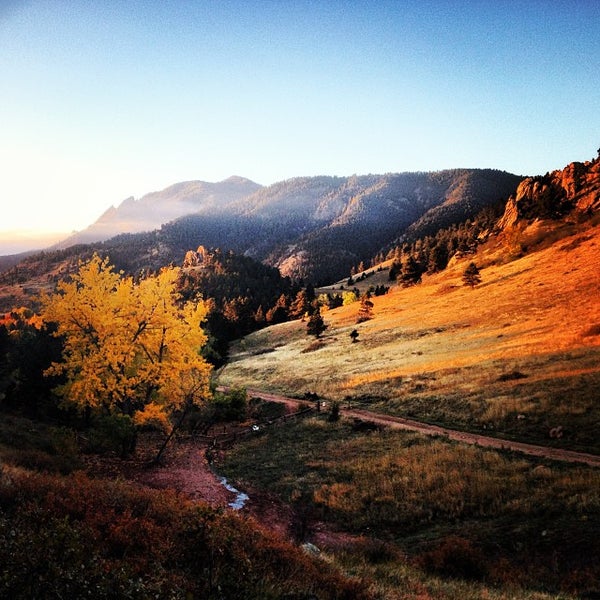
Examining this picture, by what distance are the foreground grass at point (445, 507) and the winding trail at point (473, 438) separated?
145 cm

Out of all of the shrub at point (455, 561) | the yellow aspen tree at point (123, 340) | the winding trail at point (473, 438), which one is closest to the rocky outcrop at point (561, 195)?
the winding trail at point (473, 438)

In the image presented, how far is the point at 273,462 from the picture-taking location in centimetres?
2822

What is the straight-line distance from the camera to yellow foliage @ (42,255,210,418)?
76.9 ft

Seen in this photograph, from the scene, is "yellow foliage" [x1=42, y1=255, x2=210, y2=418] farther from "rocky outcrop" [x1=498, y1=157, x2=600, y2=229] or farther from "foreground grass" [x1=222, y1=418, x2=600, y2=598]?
"rocky outcrop" [x1=498, y1=157, x2=600, y2=229]

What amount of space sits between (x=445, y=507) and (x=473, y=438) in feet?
29.9

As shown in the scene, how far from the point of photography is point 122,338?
24.1 metres

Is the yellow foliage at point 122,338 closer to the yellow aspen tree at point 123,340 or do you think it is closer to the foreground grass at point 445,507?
the yellow aspen tree at point 123,340

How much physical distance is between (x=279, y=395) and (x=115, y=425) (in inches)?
1088

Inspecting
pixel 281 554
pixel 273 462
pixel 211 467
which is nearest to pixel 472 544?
pixel 281 554

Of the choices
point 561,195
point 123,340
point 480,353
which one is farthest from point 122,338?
point 561,195

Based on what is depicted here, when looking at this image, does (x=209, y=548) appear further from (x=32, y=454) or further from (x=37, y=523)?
(x=32, y=454)

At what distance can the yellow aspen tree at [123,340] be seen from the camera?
23453 millimetres

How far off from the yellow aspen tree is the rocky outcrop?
106 meters

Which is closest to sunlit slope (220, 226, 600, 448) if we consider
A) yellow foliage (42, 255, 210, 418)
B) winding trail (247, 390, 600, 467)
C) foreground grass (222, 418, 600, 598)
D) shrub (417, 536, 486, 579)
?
winding trail (247, 390, 600, 467)
